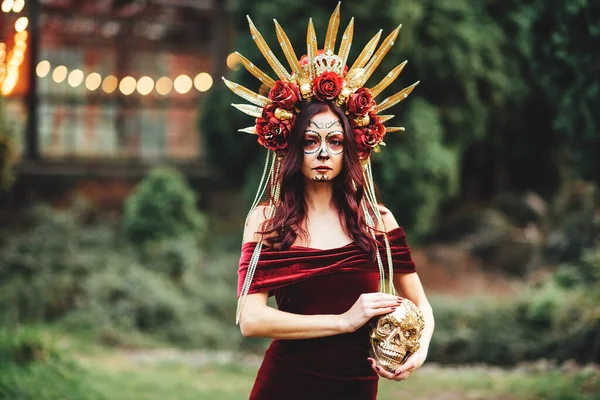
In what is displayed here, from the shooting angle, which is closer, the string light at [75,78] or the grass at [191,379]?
the grass at [191,379]

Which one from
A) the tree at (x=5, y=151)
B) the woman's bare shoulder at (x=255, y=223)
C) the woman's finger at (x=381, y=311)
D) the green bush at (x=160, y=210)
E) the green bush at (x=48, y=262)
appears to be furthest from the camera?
the green bush at (x=160, y=210)

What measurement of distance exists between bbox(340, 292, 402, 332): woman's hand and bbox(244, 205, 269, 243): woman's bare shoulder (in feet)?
1.45

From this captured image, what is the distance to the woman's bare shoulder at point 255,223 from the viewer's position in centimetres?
282

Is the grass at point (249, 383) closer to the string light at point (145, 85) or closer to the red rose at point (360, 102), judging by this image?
the red rose at point (360, 102)

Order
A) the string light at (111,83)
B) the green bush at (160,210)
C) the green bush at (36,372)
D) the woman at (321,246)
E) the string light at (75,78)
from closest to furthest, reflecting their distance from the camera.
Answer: the woman at (321,246)
the green bush at (36,372)
the green bush at (160,210)
the string light at (75,78)
the string light at (111,83)

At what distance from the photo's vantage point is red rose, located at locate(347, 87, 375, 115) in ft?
9.44

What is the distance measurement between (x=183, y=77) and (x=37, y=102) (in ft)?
8.30

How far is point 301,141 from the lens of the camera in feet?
9.36

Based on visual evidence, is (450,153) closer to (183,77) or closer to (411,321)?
(183,77)

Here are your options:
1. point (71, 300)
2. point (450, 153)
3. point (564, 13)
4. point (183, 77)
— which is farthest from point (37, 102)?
point (564, 13)

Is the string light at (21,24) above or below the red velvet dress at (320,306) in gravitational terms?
above

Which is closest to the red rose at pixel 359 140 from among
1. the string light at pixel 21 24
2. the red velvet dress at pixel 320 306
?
the red velvet dress at pixel 320 306

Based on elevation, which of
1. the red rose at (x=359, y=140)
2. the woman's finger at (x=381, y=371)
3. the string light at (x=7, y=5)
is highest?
the string light at (x=7, y=5)

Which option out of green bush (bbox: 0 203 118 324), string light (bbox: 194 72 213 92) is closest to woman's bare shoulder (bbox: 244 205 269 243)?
green bush (bbox: 0 203 118 324)
